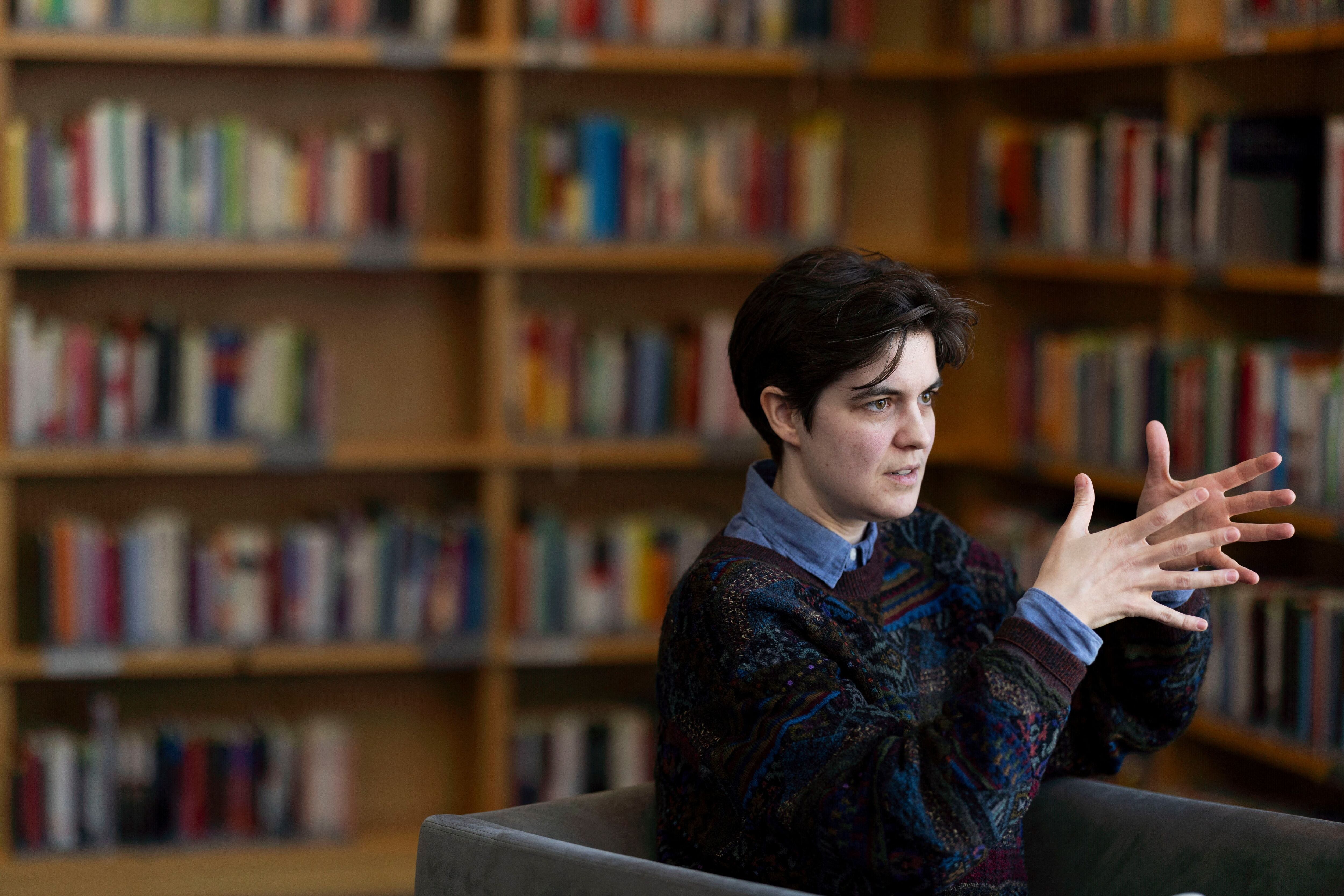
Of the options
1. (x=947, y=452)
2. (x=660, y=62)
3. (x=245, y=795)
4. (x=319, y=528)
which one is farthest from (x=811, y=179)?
(x=245, y=795)

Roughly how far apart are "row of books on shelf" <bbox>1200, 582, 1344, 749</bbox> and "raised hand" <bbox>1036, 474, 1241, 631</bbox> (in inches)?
50.6

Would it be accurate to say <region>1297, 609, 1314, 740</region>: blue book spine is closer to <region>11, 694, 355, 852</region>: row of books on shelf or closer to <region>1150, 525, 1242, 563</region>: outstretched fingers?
<region>1150, 525, 1242, 563</region>: outstretched fingers

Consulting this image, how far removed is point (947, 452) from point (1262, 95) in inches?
40.1

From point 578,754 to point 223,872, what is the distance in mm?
762

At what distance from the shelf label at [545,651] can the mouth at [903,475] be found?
1.83 meters

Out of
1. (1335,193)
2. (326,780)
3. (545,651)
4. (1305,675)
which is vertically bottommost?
(326,780)

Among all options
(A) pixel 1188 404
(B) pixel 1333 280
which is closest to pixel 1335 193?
(B) pixel 1333 280

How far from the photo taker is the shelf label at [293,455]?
314 centimetres

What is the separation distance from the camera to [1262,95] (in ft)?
9.45

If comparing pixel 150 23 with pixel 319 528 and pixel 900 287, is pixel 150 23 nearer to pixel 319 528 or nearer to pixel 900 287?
pixel 319 528

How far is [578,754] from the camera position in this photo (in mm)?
3346

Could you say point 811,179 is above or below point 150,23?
below

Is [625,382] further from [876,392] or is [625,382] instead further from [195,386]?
[876,392]

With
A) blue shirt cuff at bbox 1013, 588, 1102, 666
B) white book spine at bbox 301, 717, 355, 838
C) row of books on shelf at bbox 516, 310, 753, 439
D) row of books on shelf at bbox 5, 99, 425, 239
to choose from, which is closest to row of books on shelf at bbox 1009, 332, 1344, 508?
row of books on shelf at bbox 516, 310, 753, 439
